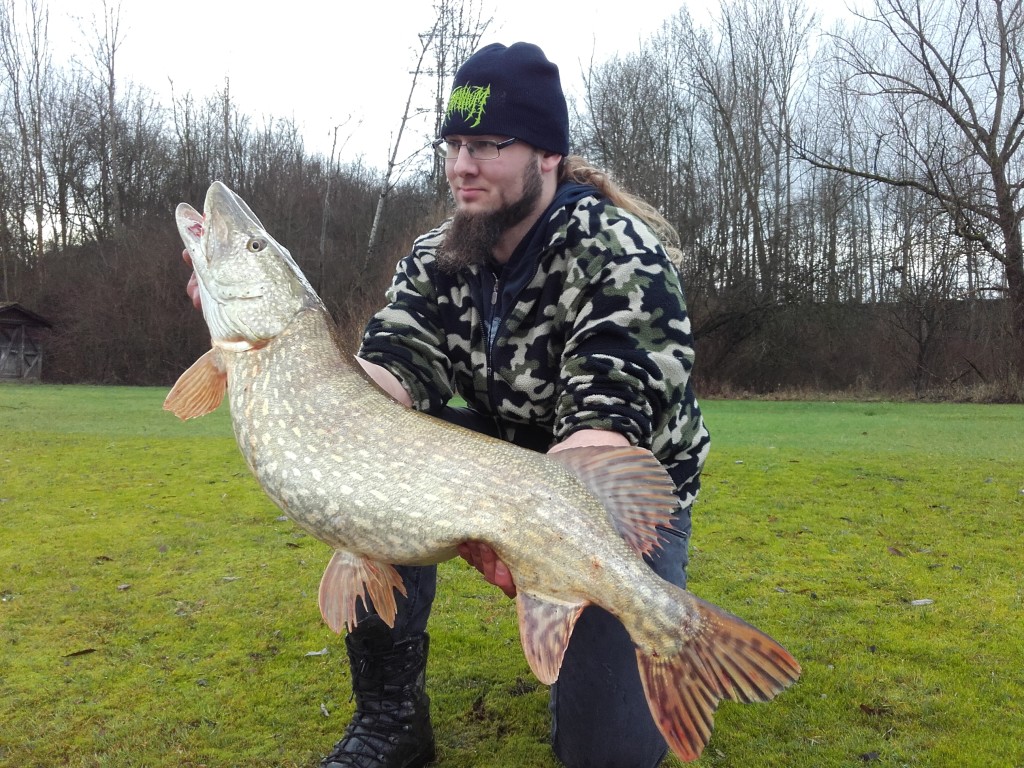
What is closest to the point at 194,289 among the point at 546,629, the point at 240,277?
the point at 240,277

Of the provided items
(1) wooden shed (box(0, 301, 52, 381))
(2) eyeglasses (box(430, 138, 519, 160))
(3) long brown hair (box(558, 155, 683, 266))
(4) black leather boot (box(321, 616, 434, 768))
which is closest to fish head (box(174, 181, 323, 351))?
(2) eyeglasses (box(430, 138, 519, 160))

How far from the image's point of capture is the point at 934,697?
2660 millimetres

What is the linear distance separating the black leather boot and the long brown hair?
5.45 ft

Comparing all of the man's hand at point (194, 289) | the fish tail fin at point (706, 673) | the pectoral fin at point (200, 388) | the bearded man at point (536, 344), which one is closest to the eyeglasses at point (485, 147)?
the bearded man at point (536, 344)

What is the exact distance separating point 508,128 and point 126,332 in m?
29.2

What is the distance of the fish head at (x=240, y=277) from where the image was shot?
7.25 feet

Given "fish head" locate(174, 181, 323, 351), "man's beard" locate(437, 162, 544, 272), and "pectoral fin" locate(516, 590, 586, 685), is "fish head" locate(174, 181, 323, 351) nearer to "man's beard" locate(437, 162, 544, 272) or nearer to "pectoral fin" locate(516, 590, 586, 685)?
"man's beard" locate(437, 162, 544, 272)

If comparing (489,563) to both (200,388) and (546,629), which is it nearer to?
(546,629)

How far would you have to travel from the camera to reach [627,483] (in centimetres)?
196

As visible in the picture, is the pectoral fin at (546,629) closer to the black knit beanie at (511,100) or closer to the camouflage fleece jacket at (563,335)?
the camouflage fleece jacket at (563,335)

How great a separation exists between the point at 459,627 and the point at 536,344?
1.44m

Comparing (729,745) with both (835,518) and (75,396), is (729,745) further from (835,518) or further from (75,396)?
(75,396)

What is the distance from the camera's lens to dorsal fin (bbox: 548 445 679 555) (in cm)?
193

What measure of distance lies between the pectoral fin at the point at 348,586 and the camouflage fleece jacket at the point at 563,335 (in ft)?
2.15
